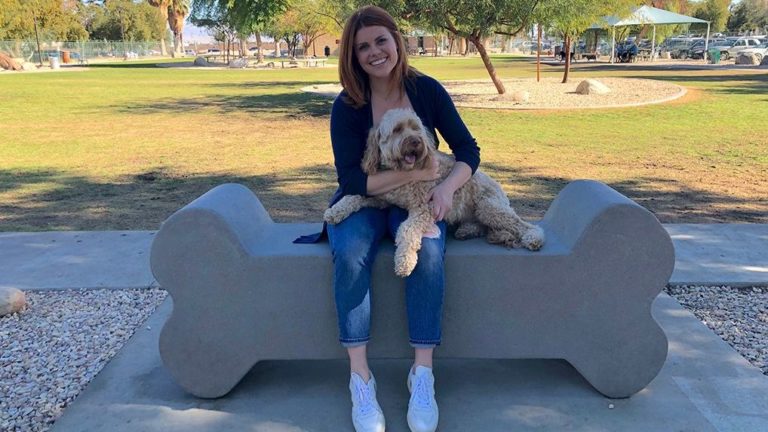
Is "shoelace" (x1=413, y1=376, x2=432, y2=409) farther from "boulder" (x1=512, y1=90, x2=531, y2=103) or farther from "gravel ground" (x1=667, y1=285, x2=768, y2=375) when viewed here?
"boulder" (x1=512, y1=90, x2=531, y2=103)

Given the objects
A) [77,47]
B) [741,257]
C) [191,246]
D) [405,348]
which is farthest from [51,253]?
[77,47]

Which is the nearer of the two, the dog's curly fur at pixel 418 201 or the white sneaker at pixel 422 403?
the white sneaker at pixel 422 403

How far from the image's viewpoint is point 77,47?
243 feet

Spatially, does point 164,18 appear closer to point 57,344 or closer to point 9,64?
point 9,64

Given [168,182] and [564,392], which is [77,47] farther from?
[564,392]

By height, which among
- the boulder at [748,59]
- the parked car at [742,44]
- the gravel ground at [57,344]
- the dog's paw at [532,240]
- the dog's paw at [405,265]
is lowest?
the gravel ground at [57,344]

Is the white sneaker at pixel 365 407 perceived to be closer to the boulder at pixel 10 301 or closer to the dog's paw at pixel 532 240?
the dog's paw at pixel 532 240

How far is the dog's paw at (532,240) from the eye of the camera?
3320mm

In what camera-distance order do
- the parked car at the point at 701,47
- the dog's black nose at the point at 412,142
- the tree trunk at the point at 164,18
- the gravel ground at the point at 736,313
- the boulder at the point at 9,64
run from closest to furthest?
1. the dog's black nose at the point at 412,142
2. the gravel ground at the point at 736,313
3. the boulder at the point at 9,64
4. the parked car at the point at 701,47
5. the tree trunk at the point at 164,18

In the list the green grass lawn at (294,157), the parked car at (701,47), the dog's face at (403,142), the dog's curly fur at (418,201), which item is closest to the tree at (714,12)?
the parked car at (701,47)

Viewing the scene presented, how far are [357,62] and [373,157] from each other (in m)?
0.56

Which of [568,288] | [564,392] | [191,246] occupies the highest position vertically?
[191,246]

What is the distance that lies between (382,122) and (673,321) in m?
2.41

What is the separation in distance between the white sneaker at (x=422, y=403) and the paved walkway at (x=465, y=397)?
103 mm
